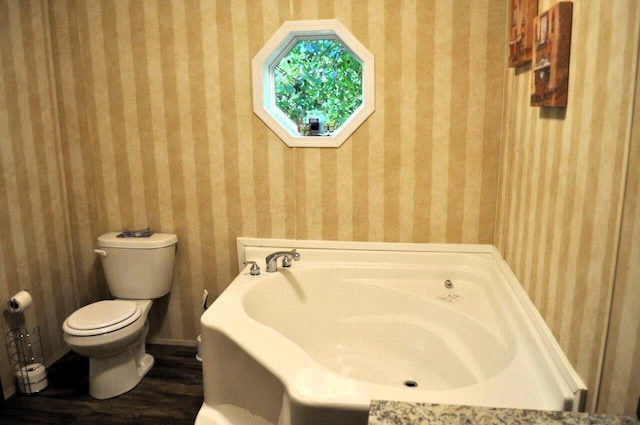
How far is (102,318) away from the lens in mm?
2607

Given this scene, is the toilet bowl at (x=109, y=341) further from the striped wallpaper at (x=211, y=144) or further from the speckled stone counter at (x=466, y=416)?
the speckled stone counter at (x=466, y=416)

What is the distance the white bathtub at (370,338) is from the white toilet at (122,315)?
1.65ft

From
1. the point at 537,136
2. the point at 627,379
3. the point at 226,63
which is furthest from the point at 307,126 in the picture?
the point at 627,379

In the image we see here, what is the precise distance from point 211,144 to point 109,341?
3.94ft

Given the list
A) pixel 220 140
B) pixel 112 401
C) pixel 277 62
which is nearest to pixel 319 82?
pixel 277 62

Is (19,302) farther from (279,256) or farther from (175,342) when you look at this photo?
(279,256)

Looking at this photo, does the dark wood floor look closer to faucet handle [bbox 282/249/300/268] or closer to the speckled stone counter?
faucet handle [bbox 282/249/300/268]

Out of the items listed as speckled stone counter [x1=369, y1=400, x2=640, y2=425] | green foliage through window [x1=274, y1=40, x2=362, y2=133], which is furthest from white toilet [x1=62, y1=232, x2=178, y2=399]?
speckled stone counter [x1=369, y1=400, x2=640, y2=425]

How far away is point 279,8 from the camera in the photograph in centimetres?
273

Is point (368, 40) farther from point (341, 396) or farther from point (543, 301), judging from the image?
point (341, 396)

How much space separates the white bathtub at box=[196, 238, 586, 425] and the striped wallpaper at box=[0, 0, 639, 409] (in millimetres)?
162

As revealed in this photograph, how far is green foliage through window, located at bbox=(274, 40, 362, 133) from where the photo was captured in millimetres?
2945

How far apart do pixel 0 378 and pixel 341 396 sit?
2.03 metres

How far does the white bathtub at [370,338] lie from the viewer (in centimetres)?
158
